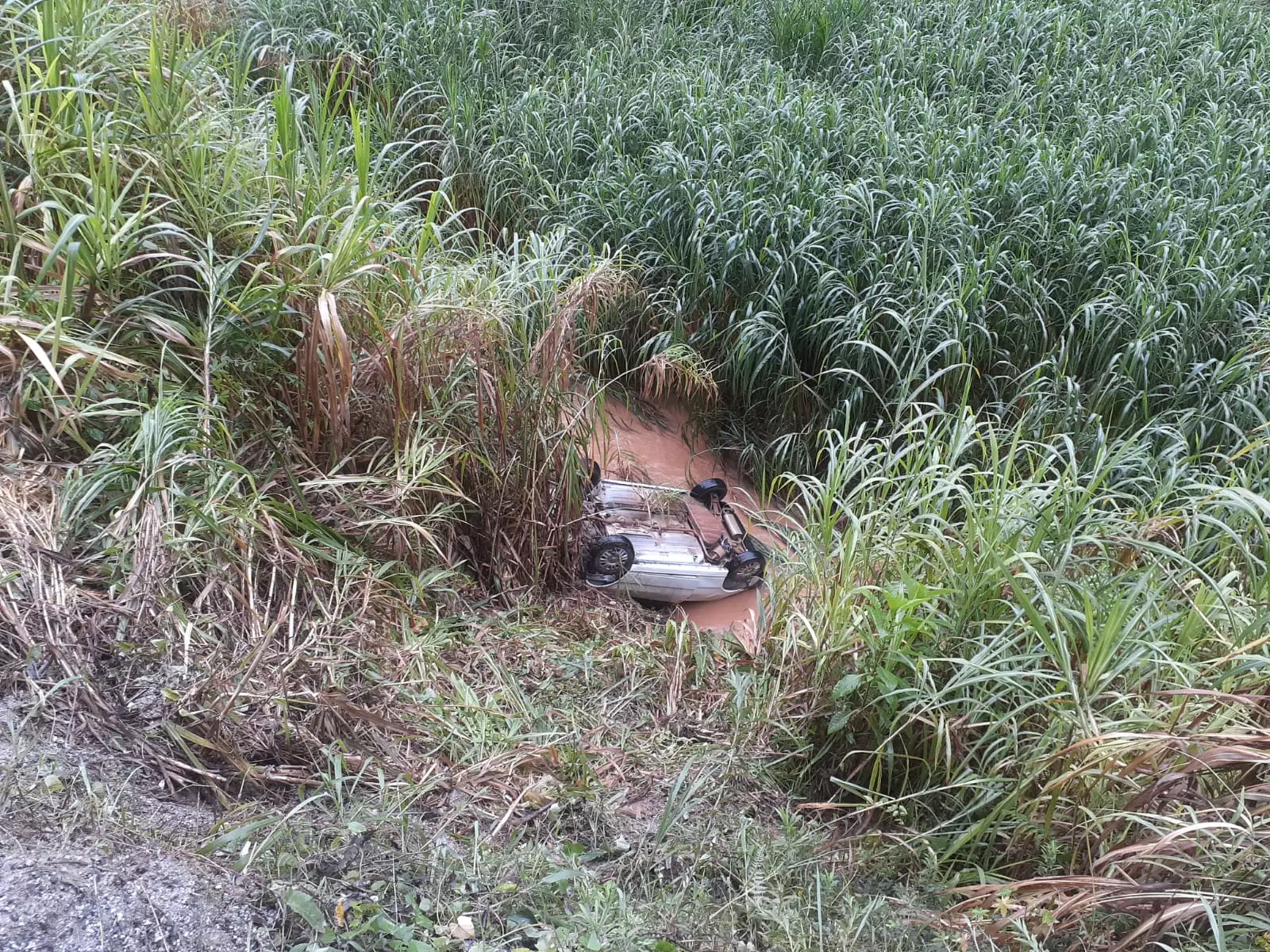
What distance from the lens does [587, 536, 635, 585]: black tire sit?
146 inches

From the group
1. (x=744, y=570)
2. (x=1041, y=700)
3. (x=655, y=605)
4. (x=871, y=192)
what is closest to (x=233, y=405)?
(x=655, y=605)

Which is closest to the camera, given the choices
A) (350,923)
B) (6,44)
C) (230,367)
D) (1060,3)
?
(350,923)

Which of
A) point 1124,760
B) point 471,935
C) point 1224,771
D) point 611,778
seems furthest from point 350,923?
point 1224,771

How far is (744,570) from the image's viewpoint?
3.92 m

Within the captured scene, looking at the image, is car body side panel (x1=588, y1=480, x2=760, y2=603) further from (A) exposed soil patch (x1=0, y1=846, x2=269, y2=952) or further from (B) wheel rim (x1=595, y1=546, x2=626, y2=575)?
(A) exposed soil patch (x1=0, y1=846, x2=269, y2=952)

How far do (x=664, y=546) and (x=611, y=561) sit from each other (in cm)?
34

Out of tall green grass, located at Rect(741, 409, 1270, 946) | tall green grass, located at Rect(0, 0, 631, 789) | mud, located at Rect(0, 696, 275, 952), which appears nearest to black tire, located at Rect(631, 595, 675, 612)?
tall green grass, located at Rect(0, 0, 631, 789)

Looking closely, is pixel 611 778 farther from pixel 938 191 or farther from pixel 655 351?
pixel 938 191

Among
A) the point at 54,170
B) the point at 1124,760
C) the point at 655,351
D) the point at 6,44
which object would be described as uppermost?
the point at 6,44

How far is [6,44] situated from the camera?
3256mm

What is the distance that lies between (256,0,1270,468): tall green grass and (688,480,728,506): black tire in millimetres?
577

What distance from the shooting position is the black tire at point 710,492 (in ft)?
14.1

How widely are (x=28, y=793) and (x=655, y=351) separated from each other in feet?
12.0

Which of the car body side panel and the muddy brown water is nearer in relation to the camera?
the car body side panel
